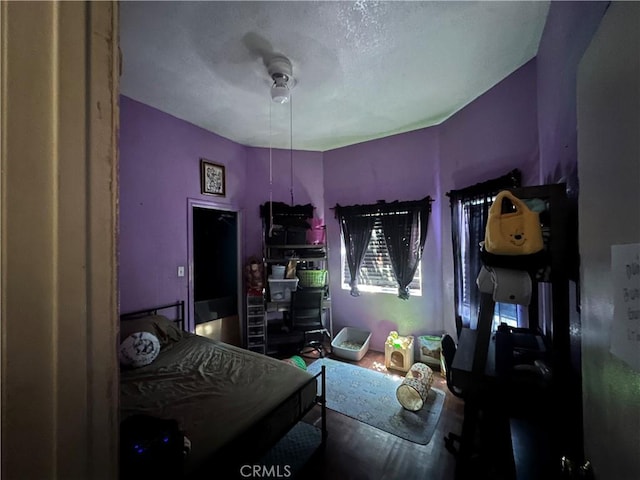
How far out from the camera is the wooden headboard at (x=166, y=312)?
238cm

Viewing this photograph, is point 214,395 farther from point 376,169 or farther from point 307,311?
point 376,169

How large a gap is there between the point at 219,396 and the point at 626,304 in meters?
1.87

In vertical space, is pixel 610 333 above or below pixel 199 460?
above

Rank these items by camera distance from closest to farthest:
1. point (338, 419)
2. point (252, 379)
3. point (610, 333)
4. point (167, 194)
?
point (610, 333) < point (252, 379) < point (338, 419) < point (167, 194)

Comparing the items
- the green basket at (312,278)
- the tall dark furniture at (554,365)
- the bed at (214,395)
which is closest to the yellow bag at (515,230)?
the tall dark furniture at (554,365)

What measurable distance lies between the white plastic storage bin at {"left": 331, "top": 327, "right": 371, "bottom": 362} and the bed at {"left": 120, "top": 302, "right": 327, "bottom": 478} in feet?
4.16

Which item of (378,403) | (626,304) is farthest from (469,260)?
(626,304)

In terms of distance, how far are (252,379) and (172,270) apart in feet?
5.30

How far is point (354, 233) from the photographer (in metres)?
3.47

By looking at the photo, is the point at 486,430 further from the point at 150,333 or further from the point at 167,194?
the point at 167,194

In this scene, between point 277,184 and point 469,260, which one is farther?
point 277,184

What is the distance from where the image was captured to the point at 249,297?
3.21m

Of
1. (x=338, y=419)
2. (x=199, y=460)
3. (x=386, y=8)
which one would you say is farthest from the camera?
(x=338, y=419)

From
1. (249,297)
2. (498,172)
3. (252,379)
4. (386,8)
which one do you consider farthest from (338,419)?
(386,8)
